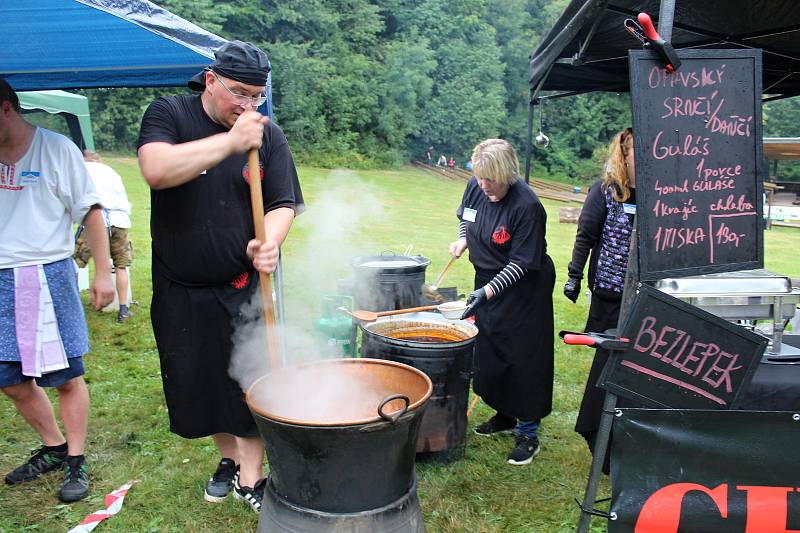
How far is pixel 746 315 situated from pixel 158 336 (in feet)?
8.59

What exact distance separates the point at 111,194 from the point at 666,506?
6126mm

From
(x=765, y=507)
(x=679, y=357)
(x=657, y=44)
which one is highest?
(x=657, y=44)

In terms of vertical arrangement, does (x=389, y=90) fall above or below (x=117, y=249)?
above

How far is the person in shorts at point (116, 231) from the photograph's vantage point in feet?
20.3

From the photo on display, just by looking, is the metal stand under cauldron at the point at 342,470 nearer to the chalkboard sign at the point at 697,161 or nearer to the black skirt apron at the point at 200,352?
the black skirt apron at the point at 200,352

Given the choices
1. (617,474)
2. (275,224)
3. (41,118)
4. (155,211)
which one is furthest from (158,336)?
(41,118)

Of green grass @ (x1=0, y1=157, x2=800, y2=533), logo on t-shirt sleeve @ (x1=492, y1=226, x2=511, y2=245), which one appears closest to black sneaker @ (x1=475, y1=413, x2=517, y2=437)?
green grass @ (x1=0, y1=157, x2=800, y2=533)

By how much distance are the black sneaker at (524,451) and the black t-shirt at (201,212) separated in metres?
2.04

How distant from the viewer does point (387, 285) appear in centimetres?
464

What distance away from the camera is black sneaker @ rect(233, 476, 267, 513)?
2826 millimetres

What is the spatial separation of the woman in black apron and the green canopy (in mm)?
5940

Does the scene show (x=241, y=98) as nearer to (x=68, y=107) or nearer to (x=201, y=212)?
(x=201, y=212)

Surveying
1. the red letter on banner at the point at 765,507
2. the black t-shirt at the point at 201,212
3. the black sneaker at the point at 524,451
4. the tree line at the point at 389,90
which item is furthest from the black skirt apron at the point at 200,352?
the tree line at the point at 389,90

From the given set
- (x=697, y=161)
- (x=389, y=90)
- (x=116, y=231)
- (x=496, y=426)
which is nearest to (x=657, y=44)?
(x=697, y=161)
